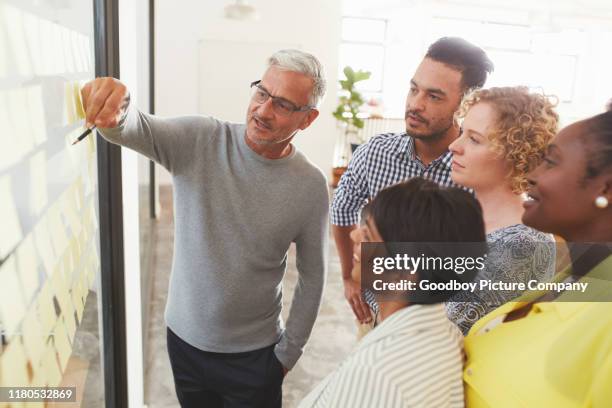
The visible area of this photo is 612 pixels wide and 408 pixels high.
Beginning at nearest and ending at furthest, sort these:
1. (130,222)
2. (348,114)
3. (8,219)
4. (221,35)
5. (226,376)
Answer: (8,219)
(226,376)
(130,222)
(221,35)
(348,114)

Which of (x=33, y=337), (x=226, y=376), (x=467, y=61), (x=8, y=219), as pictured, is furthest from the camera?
(x=226, y=376)

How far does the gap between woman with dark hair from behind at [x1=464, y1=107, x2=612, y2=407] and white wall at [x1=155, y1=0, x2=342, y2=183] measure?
257 inches

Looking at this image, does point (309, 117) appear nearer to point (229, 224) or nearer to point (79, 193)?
point (229, 224)

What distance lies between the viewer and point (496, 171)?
2.96 feet

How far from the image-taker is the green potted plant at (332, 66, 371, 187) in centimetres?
694

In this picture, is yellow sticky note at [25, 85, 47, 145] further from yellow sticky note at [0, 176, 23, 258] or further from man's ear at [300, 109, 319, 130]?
man's ear at [300, 109, 319, 130]

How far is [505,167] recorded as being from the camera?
0.89 metres

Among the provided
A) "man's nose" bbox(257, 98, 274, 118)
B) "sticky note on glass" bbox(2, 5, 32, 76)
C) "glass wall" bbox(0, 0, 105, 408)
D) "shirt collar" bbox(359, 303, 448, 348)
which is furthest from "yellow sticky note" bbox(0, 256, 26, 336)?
"man's nose" bbox(257, 98, 274, 118)

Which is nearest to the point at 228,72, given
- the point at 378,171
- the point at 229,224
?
the point at 378,171

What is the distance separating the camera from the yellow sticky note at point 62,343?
80 centimetres

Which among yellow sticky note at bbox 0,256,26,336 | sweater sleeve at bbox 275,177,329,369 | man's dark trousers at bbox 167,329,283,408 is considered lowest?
man's dark trousers at bbox 167,329,283,408

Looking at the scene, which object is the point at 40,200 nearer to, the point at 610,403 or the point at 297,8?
the point at 610,403

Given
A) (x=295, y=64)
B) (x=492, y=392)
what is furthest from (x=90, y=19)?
(x=492, y=392)

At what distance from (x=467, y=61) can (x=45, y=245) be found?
39.3 inches
